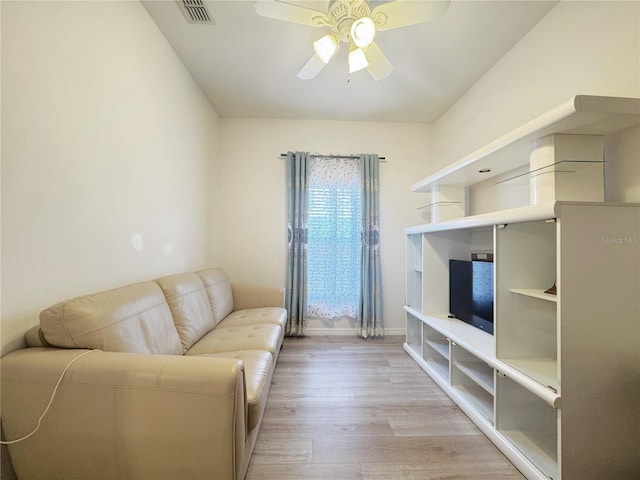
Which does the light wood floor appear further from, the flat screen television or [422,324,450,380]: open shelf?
the flat screen television

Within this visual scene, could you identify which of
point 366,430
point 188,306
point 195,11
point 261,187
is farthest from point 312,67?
point 366,430

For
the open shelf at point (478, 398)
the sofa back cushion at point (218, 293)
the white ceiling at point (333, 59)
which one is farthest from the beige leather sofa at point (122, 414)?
the white ceiling at point (333, 59)

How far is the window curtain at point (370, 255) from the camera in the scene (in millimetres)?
3260

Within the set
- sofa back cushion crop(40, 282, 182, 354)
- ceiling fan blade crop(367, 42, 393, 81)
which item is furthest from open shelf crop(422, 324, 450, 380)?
ceiling fan blade crop(367, 42, 393, 81)

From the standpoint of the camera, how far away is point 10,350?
1.04 metres

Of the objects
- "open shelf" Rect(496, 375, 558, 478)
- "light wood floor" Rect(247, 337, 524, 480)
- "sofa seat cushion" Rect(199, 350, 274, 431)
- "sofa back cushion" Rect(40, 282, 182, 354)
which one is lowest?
"light wood floor" Rect(247, 337, 524, 480)

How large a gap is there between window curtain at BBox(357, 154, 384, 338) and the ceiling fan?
5.58 ft

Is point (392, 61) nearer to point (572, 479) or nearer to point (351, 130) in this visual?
point (351, 130)

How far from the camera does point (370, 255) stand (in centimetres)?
329

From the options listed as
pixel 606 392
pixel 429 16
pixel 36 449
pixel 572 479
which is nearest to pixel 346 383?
pixel 572 479

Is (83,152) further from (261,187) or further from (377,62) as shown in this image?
(261,187)

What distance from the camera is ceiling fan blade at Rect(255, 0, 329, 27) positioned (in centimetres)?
138

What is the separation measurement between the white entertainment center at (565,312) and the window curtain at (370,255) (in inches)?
54.7

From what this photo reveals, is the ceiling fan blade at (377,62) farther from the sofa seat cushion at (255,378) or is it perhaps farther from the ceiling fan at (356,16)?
the sofa seat cushion at (255,378)
